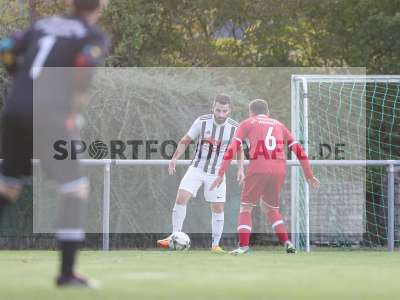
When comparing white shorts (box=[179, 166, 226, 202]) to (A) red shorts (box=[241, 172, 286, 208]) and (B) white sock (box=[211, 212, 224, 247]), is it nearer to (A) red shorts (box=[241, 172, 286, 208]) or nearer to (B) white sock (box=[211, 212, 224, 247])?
(B) white sock (box=[211, 212, 224, 247])

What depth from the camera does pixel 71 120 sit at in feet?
21.1

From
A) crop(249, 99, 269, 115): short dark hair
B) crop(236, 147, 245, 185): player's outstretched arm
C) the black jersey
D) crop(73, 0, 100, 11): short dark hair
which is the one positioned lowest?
crop(236, 147, 245, 185): player's outstretched arm

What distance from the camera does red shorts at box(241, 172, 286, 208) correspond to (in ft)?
43.3

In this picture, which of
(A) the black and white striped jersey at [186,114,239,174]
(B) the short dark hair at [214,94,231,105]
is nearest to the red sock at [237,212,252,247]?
(A) the black and white striped jersey at [186,114,239,174]

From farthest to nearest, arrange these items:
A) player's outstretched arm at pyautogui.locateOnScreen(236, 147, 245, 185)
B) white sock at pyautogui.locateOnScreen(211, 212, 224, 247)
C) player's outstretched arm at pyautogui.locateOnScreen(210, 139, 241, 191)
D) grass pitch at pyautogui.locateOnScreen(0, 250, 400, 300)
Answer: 1. white sock at pyautogui.locateOnScreen(211, 212, 224, 247)
2. player's outstretched arm at pyautogui.locateOnScreen(236, 147, 245, 185)
3. player's outstretched arm at pyautogui.locateOnScreen(210, 139, 241, 191)
4. grass pitch at pyautogui.locateOnScreen(0, 250, 400, 300)

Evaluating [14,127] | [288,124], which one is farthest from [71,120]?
[288,124]

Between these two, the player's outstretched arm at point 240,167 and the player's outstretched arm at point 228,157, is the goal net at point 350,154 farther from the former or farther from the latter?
the player's outstretched arm at point 228,157

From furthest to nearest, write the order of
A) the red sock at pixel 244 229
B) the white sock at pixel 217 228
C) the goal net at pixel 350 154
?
1. the goal net at pixel 350 154
2. the white sock at pixel 217 228
3. the red sock at pixel 244 229

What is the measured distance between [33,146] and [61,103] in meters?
0.44

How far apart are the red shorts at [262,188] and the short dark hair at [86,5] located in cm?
689

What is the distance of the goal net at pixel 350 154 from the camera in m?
16.6

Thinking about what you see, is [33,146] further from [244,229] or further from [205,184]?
[205,184]

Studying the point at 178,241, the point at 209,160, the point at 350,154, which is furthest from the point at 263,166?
the point at 350,154

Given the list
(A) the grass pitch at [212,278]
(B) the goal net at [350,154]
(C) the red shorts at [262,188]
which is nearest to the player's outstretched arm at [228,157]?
(C) the red shorts at [262,188]
